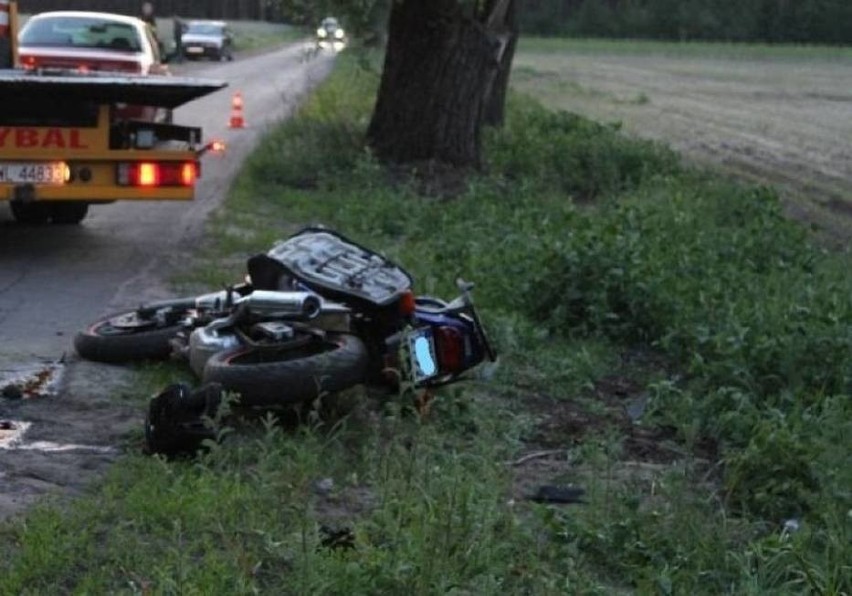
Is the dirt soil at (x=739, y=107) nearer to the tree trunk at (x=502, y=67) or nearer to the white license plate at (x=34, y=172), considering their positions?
the tree trunk at (x=502, y=67)

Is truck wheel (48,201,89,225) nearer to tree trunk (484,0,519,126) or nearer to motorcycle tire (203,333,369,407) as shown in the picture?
tree trunk (484,0,519,126)

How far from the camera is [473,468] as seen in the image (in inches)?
288

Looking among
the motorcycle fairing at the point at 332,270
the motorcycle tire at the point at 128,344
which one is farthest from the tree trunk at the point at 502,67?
the motorcycle fairing at the point at 332,270

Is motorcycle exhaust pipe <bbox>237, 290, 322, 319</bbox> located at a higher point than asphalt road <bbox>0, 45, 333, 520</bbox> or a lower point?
higher

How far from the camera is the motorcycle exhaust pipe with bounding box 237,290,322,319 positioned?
817 centimetres

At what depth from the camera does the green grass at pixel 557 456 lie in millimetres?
6020

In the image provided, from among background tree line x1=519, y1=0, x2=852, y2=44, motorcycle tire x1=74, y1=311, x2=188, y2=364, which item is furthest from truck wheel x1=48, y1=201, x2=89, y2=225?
background tree line x1=519, y1=0, x2=852, y2=44

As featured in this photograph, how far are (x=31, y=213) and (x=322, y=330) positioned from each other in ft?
25.1

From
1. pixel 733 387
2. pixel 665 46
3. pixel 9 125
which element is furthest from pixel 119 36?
pixel 665 46

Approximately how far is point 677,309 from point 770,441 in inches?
137

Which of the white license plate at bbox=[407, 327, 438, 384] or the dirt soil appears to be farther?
the dirt soil

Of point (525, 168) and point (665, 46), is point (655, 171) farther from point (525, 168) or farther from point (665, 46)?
point (665, 46)

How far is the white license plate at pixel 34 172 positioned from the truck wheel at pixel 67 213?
7.29 feet

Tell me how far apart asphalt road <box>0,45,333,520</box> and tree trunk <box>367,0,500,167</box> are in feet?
6.71
